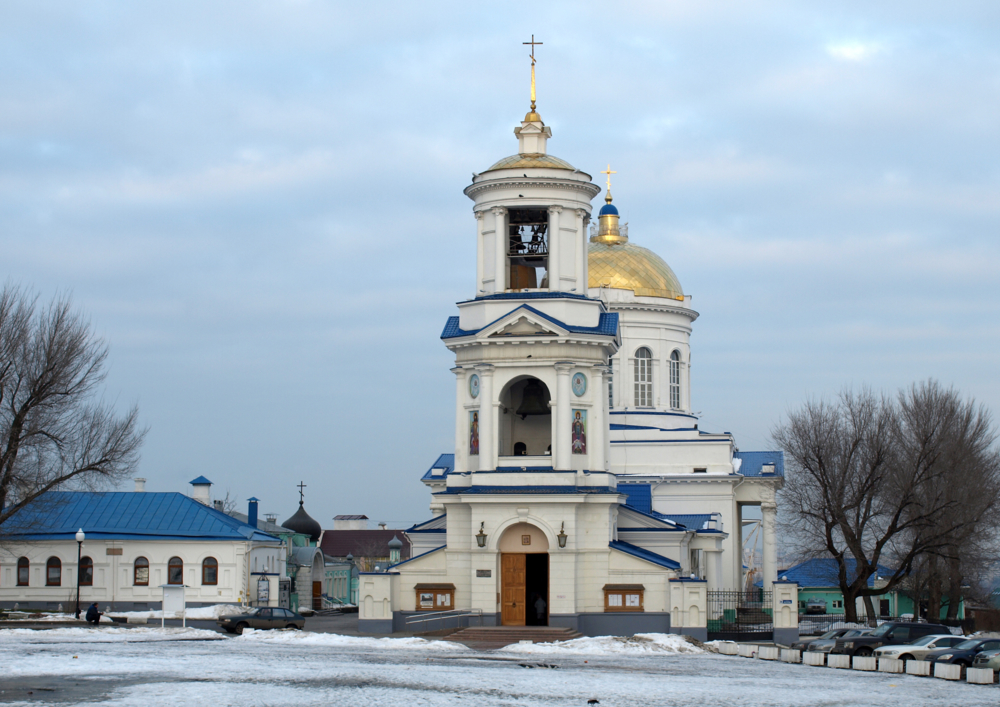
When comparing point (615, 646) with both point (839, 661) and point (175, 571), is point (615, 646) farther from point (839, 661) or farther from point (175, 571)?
point (175, 571)

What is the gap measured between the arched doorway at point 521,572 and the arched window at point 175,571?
14972mm

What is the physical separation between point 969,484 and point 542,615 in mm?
22306

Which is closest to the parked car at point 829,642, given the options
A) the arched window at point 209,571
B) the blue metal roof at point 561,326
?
the blue metal roof at point 561,326

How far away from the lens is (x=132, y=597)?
46906 mm

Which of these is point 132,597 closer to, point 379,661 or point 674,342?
point 379,661

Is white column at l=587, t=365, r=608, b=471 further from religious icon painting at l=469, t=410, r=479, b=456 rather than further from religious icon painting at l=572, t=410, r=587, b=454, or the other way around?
religious icon painting at l=469, t=410, r=479, b=456

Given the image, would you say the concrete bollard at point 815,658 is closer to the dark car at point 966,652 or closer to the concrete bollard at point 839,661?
the concrete bollard at point 839,661

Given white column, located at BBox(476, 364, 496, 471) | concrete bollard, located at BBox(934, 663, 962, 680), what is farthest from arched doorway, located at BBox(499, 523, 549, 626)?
concrete bollard, located at BBox(934, 663, 962, 680)

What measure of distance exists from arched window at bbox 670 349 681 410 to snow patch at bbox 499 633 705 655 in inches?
1003

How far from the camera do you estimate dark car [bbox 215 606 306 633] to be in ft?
124

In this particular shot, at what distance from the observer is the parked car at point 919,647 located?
31297mm

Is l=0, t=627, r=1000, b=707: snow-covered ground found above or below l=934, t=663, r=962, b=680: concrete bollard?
above

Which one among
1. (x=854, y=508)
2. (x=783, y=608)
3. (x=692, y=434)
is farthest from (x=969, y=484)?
(x=783, y=608)

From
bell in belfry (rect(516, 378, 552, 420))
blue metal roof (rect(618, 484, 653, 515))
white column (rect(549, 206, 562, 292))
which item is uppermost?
white column (rect(549, 206, 562, 292))
